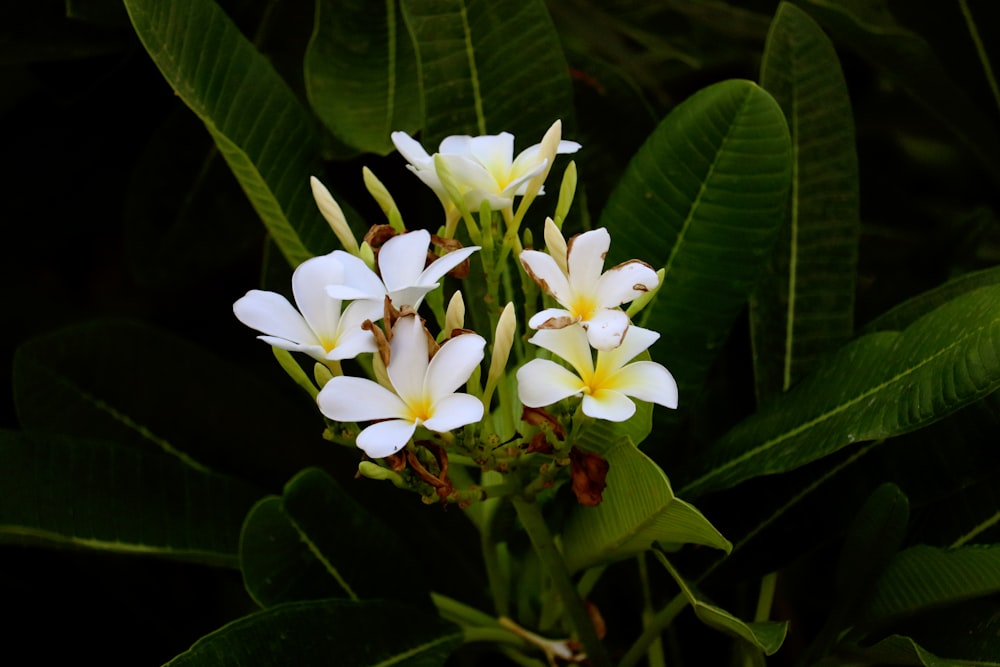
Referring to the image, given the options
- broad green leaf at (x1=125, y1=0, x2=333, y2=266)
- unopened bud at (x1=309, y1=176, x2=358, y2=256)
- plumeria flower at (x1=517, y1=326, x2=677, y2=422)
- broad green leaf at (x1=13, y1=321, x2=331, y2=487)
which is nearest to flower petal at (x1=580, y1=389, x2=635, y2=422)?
plumeria flower at (x1=517, y1=326, x2=677, y2=422)

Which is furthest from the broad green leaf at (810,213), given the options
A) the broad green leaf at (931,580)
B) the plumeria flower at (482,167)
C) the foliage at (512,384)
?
the plumeria flower at (482,167)

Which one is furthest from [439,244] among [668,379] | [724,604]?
[724,604]

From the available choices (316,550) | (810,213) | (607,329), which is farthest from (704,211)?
(316,550)

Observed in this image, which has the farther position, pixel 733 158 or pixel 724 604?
pixel 724 604

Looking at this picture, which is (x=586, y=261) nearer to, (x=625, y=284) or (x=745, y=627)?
(x=625, y=284)

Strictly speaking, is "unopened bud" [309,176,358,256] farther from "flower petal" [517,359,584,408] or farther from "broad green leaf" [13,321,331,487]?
"broad green leaf" [13,321,331,487]

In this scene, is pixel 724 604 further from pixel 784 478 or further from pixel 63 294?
pixel 63 294
